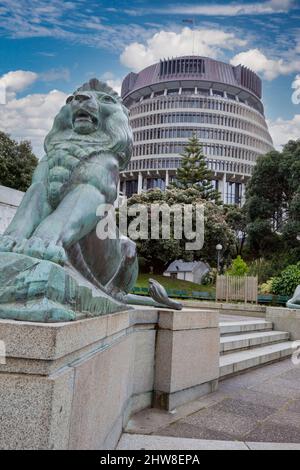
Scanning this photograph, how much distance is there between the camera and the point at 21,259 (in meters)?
1.96

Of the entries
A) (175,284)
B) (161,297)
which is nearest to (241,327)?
(161,297)

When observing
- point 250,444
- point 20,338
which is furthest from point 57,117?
point 250,444

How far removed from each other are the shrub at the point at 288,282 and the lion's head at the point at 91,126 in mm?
18030

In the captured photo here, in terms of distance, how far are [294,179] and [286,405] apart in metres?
28.1

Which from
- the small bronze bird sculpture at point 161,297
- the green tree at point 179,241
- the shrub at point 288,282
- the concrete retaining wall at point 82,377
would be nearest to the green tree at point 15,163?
the green tree at point 179,241

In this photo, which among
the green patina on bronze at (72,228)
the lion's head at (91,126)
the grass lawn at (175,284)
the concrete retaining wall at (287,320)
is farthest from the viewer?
the grass lawn at (175,284)

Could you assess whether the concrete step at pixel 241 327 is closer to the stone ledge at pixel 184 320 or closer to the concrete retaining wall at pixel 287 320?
the concrete retaining wall at pixel 287 320

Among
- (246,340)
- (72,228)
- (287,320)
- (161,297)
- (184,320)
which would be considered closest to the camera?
(72,228)

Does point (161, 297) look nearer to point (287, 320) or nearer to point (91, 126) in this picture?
point (91, 126)

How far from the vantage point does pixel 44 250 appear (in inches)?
84.7

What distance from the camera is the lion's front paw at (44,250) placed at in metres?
2.14

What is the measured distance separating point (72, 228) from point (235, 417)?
8.76 ft

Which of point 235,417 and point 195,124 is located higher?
point 195,124

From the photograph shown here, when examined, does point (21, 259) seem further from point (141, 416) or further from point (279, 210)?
point (279, 210)
